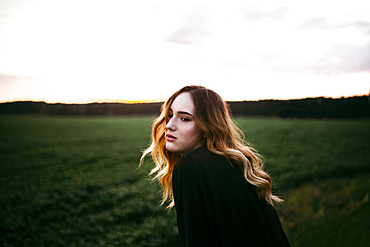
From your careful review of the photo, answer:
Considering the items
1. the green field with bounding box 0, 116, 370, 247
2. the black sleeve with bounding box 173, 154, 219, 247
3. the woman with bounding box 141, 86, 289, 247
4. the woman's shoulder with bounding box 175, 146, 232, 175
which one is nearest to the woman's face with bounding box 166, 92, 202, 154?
the woman with bounding box 141, 86, 289, 247

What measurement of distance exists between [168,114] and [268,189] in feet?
3.31

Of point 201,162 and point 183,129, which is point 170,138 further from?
point 201,162

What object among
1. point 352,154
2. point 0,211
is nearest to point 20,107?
point 0,211

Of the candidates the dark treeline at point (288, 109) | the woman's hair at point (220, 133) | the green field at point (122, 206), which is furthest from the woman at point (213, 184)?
the dark treeline at point (288, 109)

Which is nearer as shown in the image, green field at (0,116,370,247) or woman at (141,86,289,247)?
woman at (141,86,289,247)

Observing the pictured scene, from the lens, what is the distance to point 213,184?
4.31 ft

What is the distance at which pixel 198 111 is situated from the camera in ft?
5.70

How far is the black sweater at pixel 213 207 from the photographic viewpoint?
4.22 feet

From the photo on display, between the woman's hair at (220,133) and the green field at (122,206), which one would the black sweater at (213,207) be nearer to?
the woman's hair at (220,133)

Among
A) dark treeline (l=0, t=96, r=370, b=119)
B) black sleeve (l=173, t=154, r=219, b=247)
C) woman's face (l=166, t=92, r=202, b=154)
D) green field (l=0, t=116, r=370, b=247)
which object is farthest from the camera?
dark treeline (l=0, t=96, r=370, b=119)

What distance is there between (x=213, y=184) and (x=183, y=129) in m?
0.55

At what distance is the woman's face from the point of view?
173 centimetres

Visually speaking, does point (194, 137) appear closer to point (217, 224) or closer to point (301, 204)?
point (217, 224)

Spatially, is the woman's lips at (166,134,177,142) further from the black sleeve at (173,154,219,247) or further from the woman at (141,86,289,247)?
the black sleeve at (173,154,219,247)
